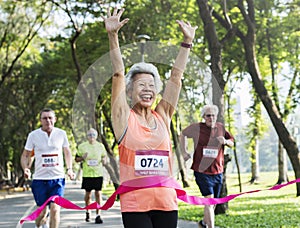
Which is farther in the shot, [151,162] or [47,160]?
[47,160]

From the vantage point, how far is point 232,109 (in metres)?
26.0

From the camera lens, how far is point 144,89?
4.12 metres

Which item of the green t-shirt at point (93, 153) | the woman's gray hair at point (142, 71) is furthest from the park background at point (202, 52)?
the woman's gray hair at point (142, 71)

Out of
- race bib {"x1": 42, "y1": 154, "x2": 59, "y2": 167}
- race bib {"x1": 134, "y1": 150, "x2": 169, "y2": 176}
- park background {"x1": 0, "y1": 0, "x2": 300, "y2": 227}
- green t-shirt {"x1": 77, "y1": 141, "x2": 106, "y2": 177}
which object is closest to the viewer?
race bib {"x1": 134, "y1": 150, "x2": 169, "y2": 176}

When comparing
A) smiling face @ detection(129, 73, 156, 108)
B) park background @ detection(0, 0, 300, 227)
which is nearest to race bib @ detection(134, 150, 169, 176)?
smiling face @ detection(129, 73, 156, 108)

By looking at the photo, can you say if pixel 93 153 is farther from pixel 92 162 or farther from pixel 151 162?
pixel 151 162

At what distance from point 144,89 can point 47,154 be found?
199 inches

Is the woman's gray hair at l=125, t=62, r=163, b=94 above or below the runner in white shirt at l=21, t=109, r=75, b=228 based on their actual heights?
above

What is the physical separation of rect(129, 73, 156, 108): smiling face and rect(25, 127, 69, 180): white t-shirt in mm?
4971

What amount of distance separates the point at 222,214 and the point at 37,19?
56.2ft

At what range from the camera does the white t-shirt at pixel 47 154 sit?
29.2 ft

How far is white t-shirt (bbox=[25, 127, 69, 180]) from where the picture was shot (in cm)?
890

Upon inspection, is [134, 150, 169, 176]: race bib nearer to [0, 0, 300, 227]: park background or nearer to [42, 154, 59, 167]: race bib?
[0, 0, 300, 227]: park background

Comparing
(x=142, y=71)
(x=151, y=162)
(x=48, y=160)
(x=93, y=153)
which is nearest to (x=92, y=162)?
(x=93, y=153)
